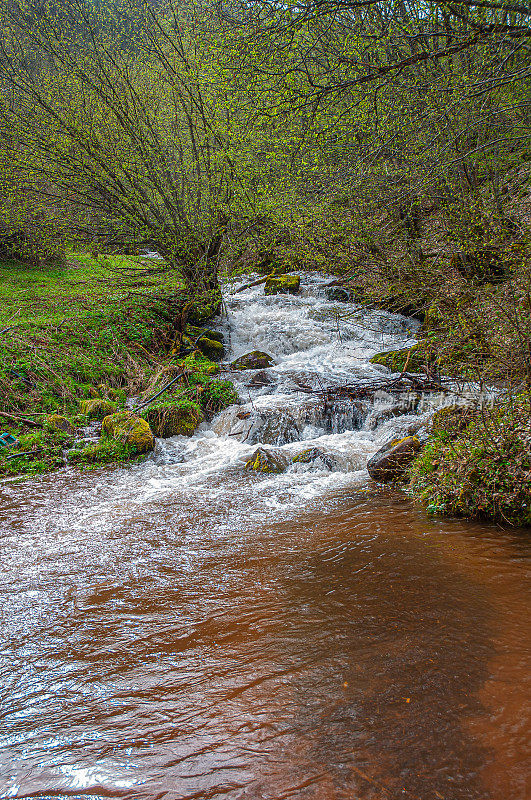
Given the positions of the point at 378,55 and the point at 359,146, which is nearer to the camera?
the point at 359,146

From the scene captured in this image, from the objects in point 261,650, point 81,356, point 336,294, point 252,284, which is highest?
point 252,284

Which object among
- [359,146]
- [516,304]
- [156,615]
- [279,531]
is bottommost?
[279,531]

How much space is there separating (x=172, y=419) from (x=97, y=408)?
6.48ft

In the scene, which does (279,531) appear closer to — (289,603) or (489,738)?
(289,603)

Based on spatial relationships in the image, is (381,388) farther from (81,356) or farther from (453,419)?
(81,356)

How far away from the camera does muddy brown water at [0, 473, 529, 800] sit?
205cm

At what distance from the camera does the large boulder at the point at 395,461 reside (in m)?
6.22

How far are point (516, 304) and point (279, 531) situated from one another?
391 cm

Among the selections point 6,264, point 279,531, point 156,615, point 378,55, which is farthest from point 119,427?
point 6,264

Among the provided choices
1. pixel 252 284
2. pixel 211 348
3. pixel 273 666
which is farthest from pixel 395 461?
pixel 252 284

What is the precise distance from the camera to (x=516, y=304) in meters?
5.30

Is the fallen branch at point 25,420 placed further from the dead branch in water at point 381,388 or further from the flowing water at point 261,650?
the dead branch in water at point 381,388

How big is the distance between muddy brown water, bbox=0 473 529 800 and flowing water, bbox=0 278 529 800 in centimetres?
1

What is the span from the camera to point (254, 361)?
12461mm
